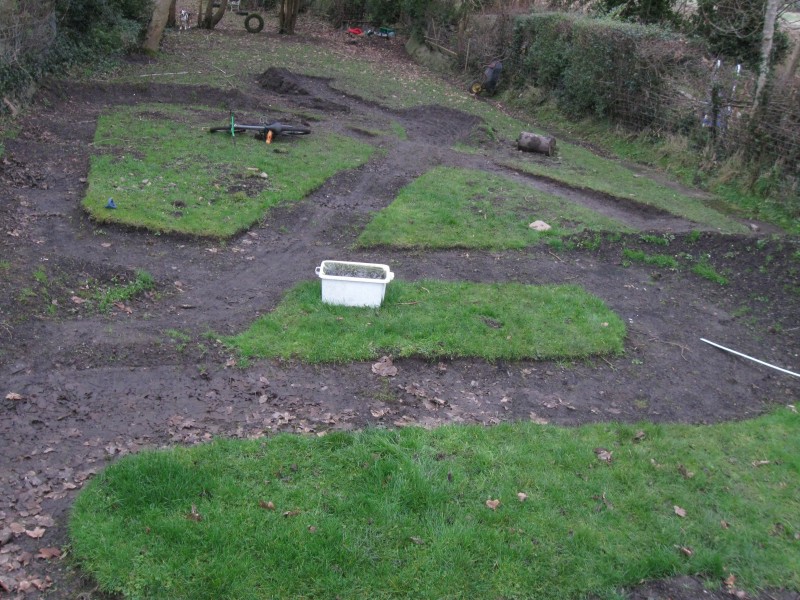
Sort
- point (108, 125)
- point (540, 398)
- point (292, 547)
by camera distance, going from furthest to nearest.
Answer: point (108, 125) < point (540, 398) < point (292, 547)

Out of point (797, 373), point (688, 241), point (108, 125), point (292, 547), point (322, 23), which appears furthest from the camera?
point (322, 23)

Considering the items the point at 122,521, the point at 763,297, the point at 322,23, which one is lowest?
the point at 122,521

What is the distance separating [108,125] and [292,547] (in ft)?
35.4

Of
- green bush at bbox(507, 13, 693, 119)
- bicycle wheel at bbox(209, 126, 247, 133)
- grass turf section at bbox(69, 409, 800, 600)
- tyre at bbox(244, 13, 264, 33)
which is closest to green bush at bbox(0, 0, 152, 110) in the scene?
bicycle wheel at bbox(209, 126, 247, 133)

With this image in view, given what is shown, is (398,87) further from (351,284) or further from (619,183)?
(351,284)

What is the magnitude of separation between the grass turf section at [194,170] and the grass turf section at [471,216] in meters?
1.57

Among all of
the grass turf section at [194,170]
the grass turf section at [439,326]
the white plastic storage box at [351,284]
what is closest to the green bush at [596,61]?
the grass turf section at [194,170]

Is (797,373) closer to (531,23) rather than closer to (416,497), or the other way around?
(416,497)

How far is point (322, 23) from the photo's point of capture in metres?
32.3

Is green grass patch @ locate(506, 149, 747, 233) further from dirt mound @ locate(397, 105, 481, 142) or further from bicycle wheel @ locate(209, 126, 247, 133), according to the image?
bicycle wheel @ locate(209, 126, 247, 133)

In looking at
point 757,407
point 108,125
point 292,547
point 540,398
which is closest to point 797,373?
point 757,407

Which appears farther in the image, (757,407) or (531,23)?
(531,23)

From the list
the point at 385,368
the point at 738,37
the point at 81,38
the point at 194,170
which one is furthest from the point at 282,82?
the point at 385,368

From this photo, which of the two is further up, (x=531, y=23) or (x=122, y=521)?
(x=531, y=23)
